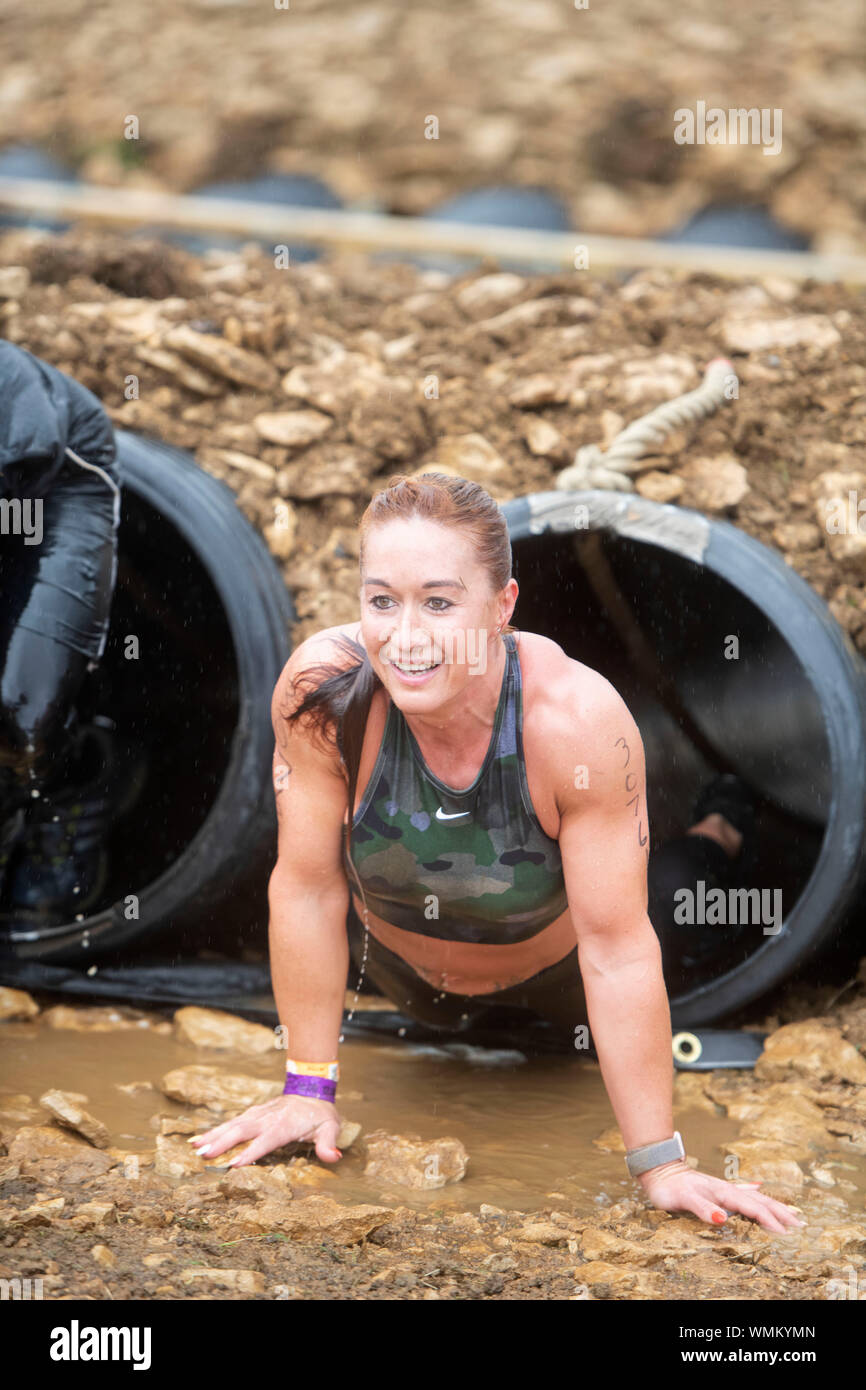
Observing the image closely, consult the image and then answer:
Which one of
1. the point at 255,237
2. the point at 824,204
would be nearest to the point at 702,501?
the point at 255,237

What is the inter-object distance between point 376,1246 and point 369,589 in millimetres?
891

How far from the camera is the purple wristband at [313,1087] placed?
2135 mm

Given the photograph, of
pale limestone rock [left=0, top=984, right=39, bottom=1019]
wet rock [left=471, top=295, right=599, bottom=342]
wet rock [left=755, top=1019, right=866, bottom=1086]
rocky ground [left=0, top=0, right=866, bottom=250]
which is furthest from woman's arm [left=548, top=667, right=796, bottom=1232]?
rocky ground [left=0, top=0, right=866, bottom=250]

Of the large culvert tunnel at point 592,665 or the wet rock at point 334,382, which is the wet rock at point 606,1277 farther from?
the wet rock at point 334,382

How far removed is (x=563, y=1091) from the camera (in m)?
2.51

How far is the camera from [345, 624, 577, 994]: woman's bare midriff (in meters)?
2.02

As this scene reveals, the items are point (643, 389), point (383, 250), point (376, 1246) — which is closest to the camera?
point (376, 1246)

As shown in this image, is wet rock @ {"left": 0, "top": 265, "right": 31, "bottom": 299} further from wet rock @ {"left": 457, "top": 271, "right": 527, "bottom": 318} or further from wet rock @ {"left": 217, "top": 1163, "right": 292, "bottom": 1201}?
wet rock @ {"left": 217, "top": 1163, "right": 292, "bottom": 1201}

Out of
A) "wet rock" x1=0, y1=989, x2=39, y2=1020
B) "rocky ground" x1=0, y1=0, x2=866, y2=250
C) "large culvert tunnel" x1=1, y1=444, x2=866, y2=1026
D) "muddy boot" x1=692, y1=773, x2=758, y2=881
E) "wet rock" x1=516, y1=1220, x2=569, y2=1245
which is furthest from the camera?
"rocky ground" x1=0, y1=0, x2=866, y2=250

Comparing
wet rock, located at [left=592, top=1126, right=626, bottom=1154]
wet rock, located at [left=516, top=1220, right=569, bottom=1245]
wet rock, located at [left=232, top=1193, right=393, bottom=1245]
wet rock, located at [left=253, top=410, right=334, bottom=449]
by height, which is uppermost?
wet rock, located at [left=253, top=410, right=334, bottom=449]

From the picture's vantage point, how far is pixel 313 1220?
181 centimetres

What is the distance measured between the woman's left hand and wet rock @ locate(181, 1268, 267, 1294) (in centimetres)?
61

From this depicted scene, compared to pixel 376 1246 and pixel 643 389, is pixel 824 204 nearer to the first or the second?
pixel 643 389

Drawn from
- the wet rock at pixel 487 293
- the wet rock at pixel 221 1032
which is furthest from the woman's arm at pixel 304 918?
the wet rock at pixel 487 293
